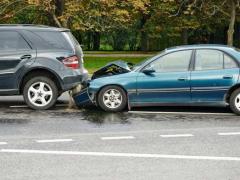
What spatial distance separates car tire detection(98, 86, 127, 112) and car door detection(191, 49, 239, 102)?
1404 mm

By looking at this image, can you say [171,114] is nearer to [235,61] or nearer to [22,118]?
[235,61]

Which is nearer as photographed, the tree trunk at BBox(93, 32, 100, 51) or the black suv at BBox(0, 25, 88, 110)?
the black suv at BBox(0, 25, 88, 110)

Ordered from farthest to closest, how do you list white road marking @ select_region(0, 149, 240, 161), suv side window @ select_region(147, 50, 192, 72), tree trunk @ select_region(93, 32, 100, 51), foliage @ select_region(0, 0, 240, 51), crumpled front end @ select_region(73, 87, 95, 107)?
A: tree trunk @ select_region(93, 32, 100, 51), foliage @ select_region(0, 0, 240, 51), crumpled front end @ select_region(73, 87, 95, 107), suv side window @ select_region(147, 50, 192, 72), white road marking @ select_region(0, 149, 240, 161)

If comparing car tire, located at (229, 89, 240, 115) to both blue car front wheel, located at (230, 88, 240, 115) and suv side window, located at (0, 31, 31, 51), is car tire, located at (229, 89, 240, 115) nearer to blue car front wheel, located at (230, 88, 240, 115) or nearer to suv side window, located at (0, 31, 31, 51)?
blue car front wheel, located at (230, 88, 240, 115)

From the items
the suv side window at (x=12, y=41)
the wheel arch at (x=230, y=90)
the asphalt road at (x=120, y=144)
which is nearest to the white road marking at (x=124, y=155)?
the asphalt road at (x=120, y=144)

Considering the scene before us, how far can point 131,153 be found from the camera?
736 centimetres

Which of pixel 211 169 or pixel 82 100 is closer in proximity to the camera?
pixel 211 169

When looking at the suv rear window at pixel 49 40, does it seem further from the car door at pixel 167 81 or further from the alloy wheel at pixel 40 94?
the car door at pixel 167 81

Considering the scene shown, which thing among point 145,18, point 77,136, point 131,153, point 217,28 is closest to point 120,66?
point 77,136

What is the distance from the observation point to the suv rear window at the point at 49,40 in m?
11.8

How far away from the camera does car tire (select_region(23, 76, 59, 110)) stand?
38.2ft

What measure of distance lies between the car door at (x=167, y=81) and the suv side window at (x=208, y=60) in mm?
182

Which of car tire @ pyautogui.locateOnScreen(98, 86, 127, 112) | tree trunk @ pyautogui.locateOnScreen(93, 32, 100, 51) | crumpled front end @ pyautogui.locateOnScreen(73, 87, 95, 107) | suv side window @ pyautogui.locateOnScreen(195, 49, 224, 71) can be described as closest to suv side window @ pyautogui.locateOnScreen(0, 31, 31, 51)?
crumpled front end @ pyautogui.locateOnScreen(73, 87, 95, 107)

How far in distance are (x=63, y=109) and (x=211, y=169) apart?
5.73 metres
